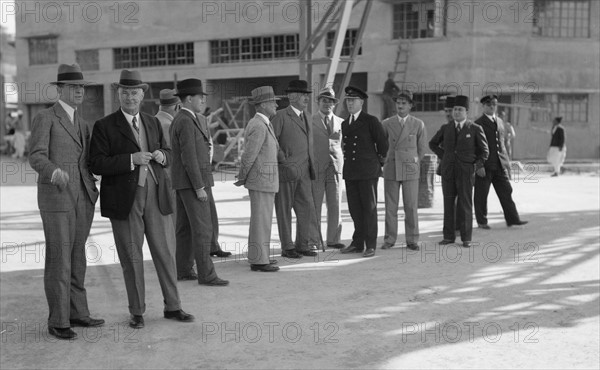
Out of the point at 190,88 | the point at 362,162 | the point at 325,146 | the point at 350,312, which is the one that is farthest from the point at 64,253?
the point at 325,146

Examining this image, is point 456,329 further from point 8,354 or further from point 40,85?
point 40,85

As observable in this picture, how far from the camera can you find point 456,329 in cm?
661

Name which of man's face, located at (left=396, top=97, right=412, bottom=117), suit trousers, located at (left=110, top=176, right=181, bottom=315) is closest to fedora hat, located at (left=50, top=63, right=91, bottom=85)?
suit trousers, located at (left=110, top=176, right=181, bottom=315)

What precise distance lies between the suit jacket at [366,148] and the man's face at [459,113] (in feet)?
4.59

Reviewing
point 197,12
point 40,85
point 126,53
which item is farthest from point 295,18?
point 40,85

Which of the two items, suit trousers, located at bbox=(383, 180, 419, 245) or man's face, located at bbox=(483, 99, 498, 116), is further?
man's face, located at bbox=(483, 99, 498, 116)

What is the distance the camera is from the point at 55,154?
6258 millimetres

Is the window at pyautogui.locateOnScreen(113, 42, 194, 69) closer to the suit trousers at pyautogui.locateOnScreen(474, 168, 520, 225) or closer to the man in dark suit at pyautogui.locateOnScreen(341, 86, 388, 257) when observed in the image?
the suit trousers at pyautogui.locateOnScreen(474, 168, 520, 225)

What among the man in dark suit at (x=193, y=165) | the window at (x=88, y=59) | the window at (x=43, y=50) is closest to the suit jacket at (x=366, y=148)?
the man in dark suit at (x=193, y=165)

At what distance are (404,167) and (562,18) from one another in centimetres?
2080

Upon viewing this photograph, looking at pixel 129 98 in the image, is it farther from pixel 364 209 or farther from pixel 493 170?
pixel 493 170

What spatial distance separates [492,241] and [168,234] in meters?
5.92

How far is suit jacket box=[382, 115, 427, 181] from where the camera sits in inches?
408

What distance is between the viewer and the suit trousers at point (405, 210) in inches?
409
